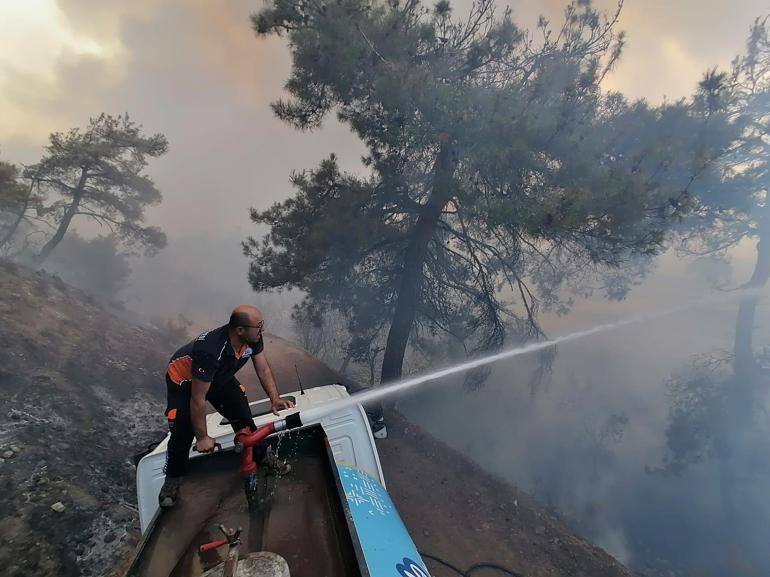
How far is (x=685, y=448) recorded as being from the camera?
39.3ft

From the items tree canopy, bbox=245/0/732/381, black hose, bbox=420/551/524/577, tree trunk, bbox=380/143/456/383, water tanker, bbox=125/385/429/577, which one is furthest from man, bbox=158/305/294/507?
tree trunk, bbox=380/143/456/383

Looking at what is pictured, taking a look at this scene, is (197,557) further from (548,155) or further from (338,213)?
(548,155)

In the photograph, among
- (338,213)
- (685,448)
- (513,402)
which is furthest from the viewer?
(513,402)

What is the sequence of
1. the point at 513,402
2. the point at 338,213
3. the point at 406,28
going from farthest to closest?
1. the point at 513,402
2. the point at 338,213
3. the point at 406,28

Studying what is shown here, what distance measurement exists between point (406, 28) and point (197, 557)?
27.0 feet

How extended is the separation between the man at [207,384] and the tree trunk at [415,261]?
Answer: 5156 mm

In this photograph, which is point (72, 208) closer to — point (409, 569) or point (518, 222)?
point (518, 222)

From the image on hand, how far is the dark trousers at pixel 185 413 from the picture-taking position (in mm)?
3615

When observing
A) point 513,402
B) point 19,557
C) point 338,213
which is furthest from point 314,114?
point 513,402

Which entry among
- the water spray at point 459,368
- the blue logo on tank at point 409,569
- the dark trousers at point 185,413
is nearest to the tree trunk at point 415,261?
the water spray at point 459,368

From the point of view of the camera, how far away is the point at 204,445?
3.26 m

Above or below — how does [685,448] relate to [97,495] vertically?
above

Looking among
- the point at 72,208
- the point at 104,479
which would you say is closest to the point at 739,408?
the point at 104,479

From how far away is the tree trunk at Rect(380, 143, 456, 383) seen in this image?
7.73 metres
